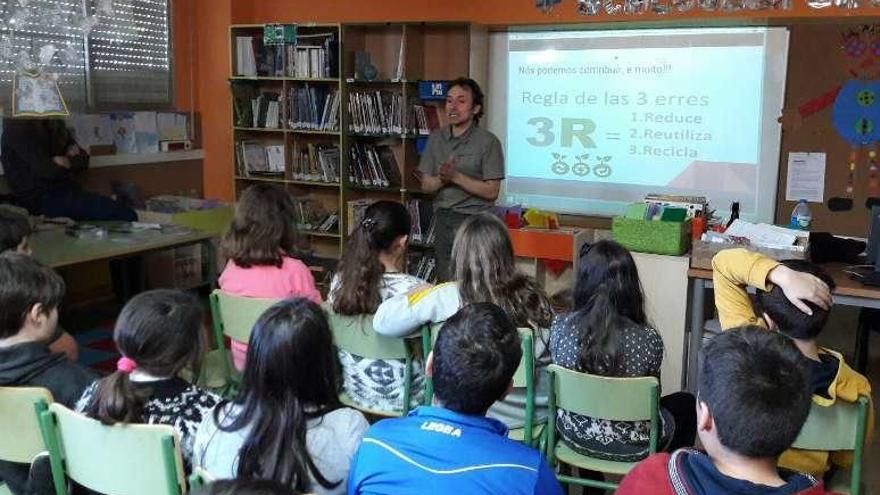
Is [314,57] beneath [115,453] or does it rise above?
above

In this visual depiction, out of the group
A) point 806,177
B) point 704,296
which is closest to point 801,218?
point 806,177

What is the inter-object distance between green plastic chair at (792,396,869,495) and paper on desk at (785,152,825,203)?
3133mm

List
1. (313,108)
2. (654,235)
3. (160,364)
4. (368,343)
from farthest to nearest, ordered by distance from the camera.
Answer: (313,108) < (654,235) < (368,343) < (160,364)

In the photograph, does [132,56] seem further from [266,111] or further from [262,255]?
[262,255]

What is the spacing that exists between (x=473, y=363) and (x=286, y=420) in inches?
15.2

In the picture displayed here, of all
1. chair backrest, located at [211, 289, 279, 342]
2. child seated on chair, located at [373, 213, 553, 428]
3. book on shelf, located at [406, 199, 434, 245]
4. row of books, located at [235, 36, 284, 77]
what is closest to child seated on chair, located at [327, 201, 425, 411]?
child seated on chair, located at [373, 213, 553, 428]

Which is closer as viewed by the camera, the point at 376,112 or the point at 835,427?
the point at 835,427

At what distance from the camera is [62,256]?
3793 millimetres

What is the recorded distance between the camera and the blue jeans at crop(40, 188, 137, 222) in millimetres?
5004

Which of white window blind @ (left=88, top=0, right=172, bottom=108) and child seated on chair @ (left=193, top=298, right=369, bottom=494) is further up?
white window blind @ (left=88, top=0, right=172, bottom=108)

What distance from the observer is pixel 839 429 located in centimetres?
197

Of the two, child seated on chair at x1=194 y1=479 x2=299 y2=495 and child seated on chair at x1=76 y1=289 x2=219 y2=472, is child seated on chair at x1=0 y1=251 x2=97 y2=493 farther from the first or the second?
child seated on chair at x1=194 y1=479 x2=299 y2=495

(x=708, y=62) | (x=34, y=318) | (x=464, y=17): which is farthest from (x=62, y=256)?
(x=708, y=62)

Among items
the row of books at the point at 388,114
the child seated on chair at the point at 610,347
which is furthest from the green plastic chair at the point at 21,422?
the row of books at the point at 388,114
